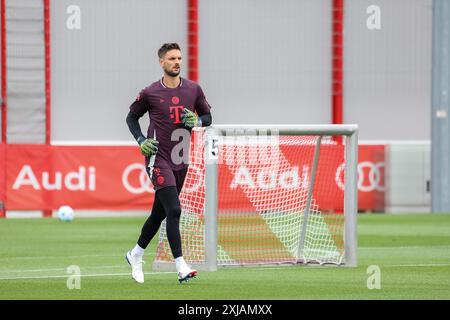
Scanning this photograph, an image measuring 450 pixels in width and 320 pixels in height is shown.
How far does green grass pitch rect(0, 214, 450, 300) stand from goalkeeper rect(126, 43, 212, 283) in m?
0.47

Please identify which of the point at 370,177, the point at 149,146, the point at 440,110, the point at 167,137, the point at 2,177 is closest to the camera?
the point at 149,146

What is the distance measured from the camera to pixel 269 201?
14.9 metres

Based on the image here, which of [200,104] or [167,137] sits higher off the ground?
[200,104]

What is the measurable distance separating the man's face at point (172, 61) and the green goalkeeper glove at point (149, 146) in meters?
0.66

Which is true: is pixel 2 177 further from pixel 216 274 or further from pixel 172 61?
pixel 172 61

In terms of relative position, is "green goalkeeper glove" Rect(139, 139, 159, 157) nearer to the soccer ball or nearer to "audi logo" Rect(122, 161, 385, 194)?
"audi logo" Rect(122, 161, 385, 194)

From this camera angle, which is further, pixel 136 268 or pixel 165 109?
pixel 136 268

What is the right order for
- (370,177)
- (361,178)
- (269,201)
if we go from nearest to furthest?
(269,201) < (361,178) < (370,177)

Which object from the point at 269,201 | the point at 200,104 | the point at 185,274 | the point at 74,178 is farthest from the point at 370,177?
the point at 185,274

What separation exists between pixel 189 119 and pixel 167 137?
26cm

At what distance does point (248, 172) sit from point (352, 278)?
2.82m

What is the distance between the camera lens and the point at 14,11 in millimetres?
28047
